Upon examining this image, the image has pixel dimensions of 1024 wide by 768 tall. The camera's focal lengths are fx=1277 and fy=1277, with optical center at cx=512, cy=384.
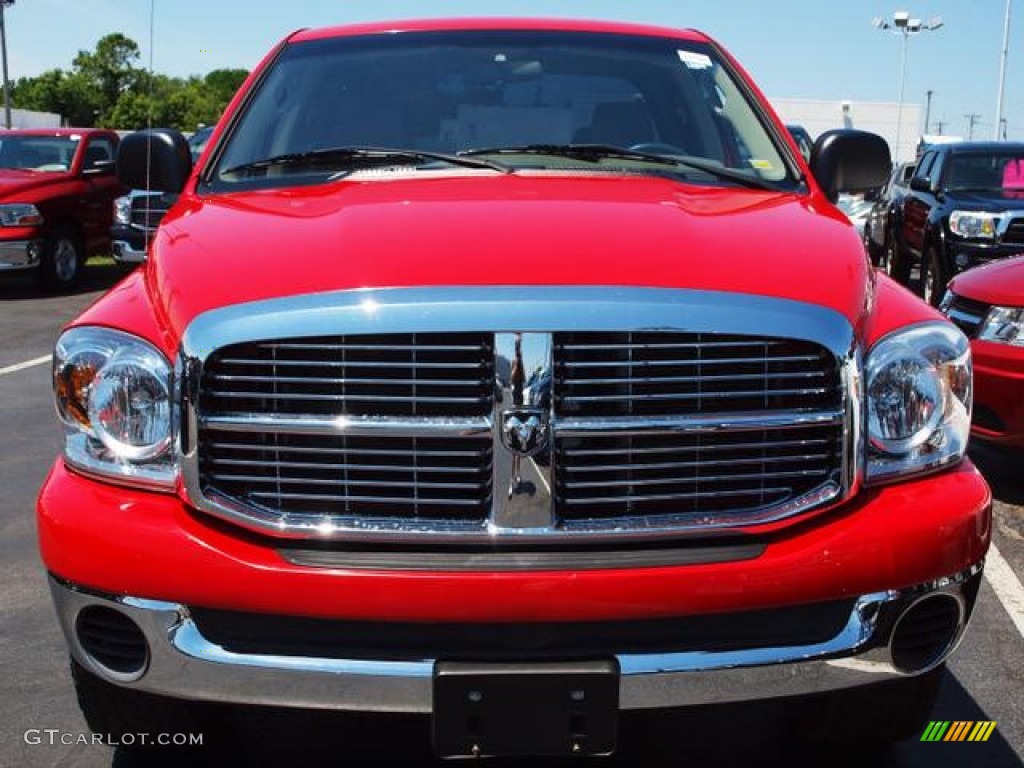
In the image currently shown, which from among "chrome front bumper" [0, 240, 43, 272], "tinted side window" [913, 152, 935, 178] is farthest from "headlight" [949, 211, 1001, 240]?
"chrome front bumper" [0, 240, 43, 272]

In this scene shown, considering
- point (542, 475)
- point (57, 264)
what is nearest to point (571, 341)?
point (542, 475)

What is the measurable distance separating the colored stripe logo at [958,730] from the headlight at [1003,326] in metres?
2.39

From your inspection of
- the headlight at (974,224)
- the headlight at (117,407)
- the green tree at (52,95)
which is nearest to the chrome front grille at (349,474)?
the headlight at (117,407)

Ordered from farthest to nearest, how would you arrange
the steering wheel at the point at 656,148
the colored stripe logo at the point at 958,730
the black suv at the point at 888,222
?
the black suv at the point at 888,222
the steering wheel at the point at 656,148
the colored stripe logo at the point at 958,730

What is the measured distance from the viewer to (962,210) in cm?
1145

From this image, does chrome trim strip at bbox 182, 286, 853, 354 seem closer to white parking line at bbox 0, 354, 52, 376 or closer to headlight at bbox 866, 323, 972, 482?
headlight at bbox 866, 323, 972, 482

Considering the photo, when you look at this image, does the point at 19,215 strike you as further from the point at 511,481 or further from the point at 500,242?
the point at 511,481

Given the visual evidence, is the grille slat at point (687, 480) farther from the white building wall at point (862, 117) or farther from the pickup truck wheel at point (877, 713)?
the white building wall at point (862, 117)

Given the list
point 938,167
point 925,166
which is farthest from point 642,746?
point 925,166

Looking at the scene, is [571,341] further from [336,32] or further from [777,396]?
[336,32]

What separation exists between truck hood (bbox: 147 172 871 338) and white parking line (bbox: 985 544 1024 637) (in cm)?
177

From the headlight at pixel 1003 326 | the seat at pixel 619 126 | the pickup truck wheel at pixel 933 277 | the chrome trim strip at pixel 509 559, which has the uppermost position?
the seat at pixel 619 126

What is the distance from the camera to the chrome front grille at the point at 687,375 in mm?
2381

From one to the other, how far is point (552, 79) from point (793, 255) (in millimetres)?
1529
